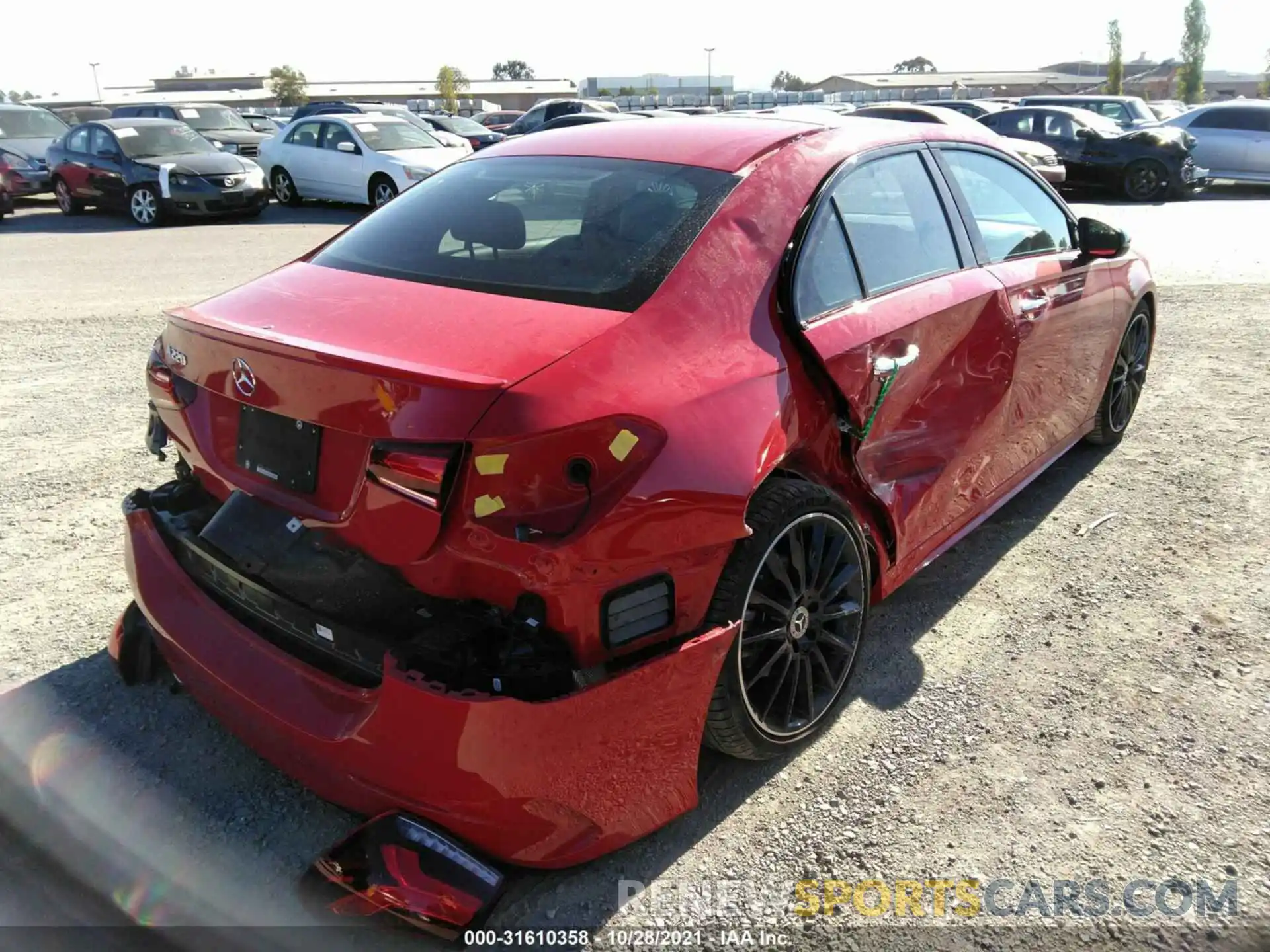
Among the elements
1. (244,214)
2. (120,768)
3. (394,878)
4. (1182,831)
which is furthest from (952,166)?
(244,214)

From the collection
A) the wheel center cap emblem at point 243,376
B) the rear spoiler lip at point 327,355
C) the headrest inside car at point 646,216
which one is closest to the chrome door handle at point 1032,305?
the headrest inside car at point 646,216

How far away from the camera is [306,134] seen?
15.7 metres

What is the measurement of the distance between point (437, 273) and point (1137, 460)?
12.8 feet

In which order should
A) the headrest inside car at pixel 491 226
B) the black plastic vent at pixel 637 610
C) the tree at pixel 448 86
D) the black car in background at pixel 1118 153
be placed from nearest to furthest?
1. the black plastic vent at pixel 637 610
2. the headrest inside car at pixel 491 226
3. the black car in background at pixel 1118 153
4. the tree at pixel 448 86

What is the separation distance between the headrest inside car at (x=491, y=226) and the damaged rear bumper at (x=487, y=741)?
4.17 ft

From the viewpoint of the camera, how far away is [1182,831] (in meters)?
2.54

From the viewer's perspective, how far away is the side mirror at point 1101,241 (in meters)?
4.23

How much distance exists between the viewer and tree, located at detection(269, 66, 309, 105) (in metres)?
74.1

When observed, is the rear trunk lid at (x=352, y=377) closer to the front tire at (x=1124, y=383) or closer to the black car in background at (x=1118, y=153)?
the front tire at (x=1124, y=383)

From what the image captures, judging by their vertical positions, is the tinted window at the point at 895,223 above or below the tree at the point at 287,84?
below

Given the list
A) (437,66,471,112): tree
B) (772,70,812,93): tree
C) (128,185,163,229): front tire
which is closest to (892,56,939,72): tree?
(772,70,812,93): tree

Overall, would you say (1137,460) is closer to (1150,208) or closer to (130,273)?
(130,273)

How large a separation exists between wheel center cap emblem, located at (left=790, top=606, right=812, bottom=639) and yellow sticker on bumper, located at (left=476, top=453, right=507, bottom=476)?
993mm

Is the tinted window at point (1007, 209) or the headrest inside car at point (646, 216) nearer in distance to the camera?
the headrest inside car at point (646, 216)
